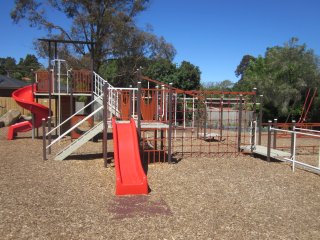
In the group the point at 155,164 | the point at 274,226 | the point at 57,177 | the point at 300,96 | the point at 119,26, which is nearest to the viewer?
the point at 274,226

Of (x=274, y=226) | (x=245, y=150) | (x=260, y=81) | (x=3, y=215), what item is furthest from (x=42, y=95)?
(x=260, y=81)

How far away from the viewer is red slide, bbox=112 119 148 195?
23.7 feet

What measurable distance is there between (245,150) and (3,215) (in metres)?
7.94

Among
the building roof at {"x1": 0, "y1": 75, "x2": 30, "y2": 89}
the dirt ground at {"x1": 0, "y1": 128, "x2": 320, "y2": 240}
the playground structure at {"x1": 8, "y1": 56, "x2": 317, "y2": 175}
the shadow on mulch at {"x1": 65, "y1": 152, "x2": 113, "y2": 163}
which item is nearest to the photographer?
the dirt ground at {"x1": 0, "y1": 128, "x2": 320, "y2": 240}

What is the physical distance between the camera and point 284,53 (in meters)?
24.9

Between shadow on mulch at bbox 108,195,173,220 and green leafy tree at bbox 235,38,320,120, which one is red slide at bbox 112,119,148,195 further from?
green leafy tree at bbox 235,38,320,120

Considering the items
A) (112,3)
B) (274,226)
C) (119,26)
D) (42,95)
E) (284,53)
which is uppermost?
(112,3)

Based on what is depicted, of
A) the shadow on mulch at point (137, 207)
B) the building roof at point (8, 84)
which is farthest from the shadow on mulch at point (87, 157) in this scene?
the building roof at point (8, 84)

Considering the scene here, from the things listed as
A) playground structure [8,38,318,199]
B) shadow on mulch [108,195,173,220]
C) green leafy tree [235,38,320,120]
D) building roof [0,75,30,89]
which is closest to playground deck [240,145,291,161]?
playground structure [8,38,318,199]

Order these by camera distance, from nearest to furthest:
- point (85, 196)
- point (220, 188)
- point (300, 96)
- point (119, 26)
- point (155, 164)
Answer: point (85, 196) → point (220, 188) → point (155, 164) → point (300, 96) → point (119, 26)

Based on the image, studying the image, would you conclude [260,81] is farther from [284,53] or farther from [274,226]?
[274,226]

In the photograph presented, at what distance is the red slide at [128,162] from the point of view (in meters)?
7.23

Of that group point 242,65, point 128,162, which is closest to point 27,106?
point 128,162

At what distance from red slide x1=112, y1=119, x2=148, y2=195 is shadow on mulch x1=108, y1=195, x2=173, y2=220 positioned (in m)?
0.22
